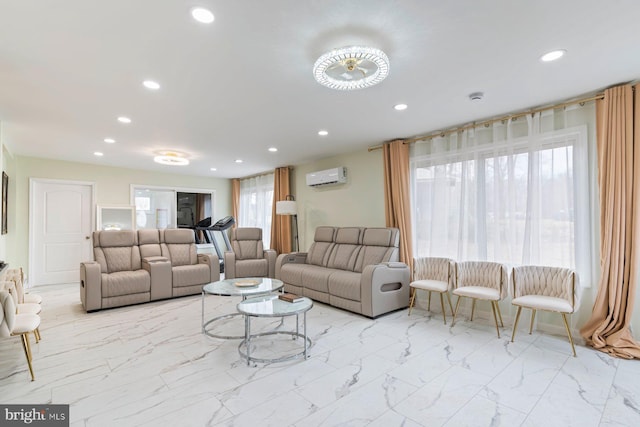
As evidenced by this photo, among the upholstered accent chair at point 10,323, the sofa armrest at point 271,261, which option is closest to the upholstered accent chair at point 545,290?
the sofa armrest at point 271,261

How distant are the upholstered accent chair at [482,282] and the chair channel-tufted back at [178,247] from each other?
4164mm

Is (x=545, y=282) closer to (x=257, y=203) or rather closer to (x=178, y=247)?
(x=178, y=247)

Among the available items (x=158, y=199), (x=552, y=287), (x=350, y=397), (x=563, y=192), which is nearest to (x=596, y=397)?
(x=552, y=287)

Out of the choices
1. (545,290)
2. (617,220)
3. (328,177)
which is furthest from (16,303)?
(617,220)

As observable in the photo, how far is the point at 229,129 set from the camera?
405 centimetres

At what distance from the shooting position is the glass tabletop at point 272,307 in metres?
2.62

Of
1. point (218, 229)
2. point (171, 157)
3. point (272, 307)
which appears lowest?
point (272, 307)

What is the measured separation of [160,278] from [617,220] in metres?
5.42

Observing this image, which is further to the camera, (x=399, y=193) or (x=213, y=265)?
(x=213, y=265)

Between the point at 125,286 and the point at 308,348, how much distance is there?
292 cm

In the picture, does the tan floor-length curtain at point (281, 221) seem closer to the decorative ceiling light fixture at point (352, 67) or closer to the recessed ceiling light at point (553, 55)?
the decorative ceiling light fixture at point (352, 67)

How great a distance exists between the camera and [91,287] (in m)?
4.00

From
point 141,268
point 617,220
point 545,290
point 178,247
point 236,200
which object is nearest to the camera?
point 617,220

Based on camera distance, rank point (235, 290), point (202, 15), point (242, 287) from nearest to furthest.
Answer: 1. point (202, 15)
2. point (235, 290)
3. point (242, 287)
